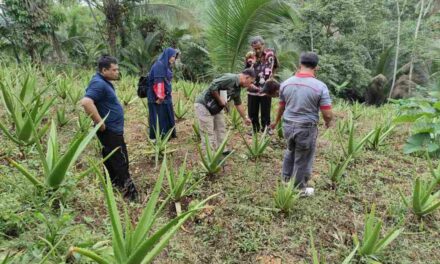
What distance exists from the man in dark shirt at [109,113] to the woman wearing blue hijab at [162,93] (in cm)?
102

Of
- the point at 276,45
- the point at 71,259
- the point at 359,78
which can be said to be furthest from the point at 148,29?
the point at 71,259

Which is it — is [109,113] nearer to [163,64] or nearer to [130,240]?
[163,64]

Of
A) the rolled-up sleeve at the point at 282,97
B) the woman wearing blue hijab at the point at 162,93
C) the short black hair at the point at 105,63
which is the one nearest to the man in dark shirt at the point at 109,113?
the short black hair at the point at 105,63

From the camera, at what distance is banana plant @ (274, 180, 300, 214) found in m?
3.30

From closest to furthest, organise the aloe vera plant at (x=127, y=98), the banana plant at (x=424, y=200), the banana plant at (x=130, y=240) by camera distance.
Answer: the banana plant at (x=130, y=240), the banana plant at (x=424, y=200), the aloe vera plant at (x=127, y=98)

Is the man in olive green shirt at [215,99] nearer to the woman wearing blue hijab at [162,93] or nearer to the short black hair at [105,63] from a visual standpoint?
the woman wearing blue hijab at [162,93]

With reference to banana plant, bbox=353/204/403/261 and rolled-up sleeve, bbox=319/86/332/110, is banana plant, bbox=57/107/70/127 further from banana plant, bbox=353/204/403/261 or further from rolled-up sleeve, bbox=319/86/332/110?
banana plant, bbox=353/204/403/261

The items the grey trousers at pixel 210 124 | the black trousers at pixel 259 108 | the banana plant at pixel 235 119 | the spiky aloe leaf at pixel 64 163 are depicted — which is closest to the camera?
the spiky aloe leaf at pixel 64 163

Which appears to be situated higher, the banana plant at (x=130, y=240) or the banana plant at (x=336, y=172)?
the banana plant at (x=130, y=240)

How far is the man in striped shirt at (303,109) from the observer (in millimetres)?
3301

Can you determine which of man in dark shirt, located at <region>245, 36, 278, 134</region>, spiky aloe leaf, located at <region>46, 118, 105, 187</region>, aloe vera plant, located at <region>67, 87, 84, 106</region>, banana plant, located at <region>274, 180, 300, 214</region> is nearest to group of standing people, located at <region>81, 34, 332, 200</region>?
banana plant, located at <region>274, 180, 300, 214</region>

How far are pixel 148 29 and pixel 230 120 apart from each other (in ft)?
24.4

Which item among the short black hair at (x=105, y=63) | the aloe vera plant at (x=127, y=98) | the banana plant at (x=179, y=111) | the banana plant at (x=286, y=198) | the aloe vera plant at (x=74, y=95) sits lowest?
the banana plant at (x=286, y=198)

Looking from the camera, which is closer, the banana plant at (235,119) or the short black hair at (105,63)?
the short black hair at (105,63)
